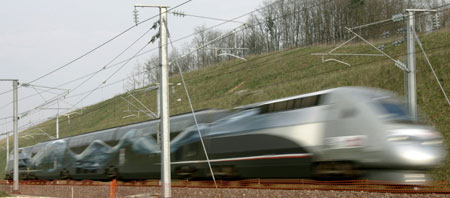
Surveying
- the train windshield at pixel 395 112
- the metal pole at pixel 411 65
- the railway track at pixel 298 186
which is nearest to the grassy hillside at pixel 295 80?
the railway track at pixel 298 186

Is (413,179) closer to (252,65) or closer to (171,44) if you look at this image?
(171,44)

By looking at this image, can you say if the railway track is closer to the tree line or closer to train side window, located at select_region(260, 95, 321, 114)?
train side window, located at select_region(260, 95, 321, 114)

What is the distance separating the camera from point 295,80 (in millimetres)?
56875

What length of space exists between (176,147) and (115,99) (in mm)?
70904

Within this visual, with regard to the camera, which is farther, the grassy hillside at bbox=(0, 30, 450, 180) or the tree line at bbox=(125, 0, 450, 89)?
the tree line at bbox=(125, 0, 450, 89)

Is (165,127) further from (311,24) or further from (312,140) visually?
(311,24)

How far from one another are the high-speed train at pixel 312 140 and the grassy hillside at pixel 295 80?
2.34 m

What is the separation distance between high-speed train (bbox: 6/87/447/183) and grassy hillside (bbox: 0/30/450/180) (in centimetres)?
234

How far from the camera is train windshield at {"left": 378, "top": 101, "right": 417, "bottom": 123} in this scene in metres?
15.5

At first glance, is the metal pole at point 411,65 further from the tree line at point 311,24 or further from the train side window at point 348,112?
the tree line at point 311,24

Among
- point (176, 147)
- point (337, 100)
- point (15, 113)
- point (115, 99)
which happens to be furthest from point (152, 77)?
point (337, 100)

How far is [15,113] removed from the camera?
35.2 meters

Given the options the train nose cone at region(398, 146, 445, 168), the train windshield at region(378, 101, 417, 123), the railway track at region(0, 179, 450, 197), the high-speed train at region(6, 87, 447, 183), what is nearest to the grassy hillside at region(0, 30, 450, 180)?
the high-speed train at region(6, 87, 447, 183)

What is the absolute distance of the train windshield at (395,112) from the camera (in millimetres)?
15516
